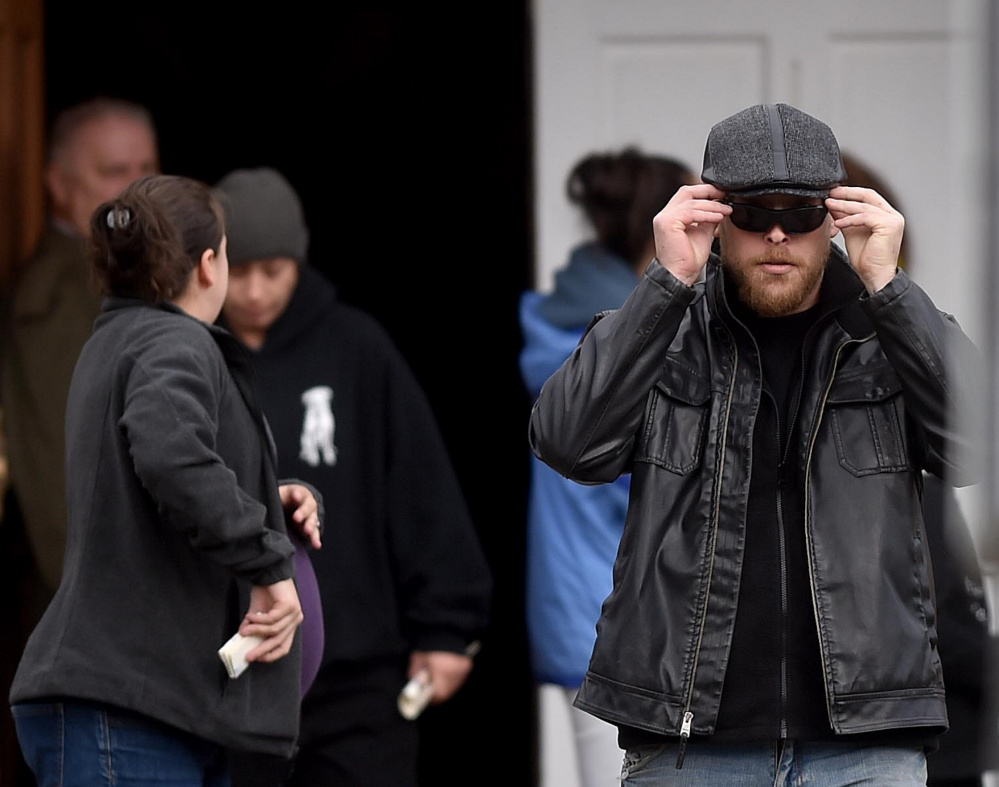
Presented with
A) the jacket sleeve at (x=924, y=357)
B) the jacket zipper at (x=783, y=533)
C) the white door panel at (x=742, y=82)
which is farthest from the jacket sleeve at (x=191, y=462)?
the white door panel at (x=742, y=82)

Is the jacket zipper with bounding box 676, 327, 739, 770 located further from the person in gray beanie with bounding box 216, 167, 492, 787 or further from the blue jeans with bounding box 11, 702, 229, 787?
the person in gray beanie with bounding box 216, 167, 492, 787

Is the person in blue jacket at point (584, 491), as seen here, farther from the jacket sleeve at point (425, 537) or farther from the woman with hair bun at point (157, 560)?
the woman with hair bun at point (157, 560)

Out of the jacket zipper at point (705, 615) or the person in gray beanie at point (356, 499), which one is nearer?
the jacket zipper at point (705, 615)

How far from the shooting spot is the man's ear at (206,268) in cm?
343

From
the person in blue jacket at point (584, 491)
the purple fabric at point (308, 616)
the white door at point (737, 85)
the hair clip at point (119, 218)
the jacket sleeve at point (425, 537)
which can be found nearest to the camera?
the hair clip at point (119, 218)

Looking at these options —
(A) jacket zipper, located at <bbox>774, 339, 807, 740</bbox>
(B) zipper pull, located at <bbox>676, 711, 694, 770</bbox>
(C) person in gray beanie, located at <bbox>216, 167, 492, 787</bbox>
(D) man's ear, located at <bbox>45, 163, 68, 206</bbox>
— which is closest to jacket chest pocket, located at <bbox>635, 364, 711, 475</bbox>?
(A) jacket zipper, located at <bbox>774, 339, 807, 740</bbox>

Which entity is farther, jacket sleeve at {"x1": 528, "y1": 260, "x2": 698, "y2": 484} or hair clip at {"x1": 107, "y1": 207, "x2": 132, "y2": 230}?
hair clip at {"x1": 107, "y1": 207, "x2": 132, "y2": 230}

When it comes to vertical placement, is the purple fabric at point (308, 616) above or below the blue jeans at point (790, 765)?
above

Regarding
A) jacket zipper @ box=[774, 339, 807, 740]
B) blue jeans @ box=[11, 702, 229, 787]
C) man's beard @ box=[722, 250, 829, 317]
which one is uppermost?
man's beard @ box=[722, 250, 829, 317]

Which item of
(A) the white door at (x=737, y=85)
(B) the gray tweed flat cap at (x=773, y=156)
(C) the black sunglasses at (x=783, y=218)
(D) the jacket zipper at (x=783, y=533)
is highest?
(A) the white door at (x=737, y=85)

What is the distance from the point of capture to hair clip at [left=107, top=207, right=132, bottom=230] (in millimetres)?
3346

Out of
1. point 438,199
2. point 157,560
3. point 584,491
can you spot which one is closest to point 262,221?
point 584,491

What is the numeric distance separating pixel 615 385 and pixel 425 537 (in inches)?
72.2

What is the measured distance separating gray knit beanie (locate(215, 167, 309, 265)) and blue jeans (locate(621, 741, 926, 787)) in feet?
6.70
